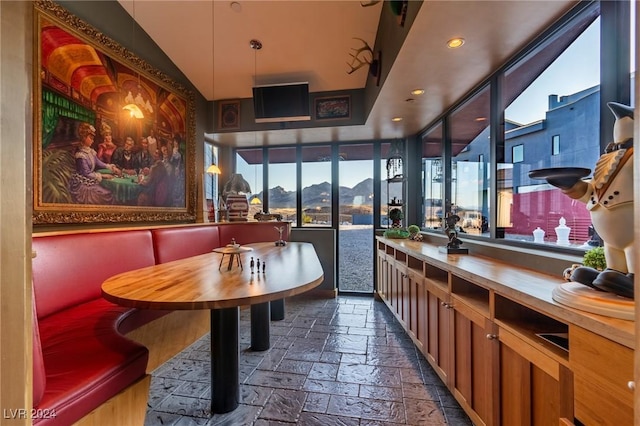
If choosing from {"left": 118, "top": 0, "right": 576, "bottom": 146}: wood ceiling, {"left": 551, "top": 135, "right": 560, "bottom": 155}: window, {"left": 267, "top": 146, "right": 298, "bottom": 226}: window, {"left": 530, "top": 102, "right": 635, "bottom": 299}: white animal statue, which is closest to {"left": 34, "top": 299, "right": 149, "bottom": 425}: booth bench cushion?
{"left": 530, "top": 102, "right": 635, "bottom": 299}: white animal statue

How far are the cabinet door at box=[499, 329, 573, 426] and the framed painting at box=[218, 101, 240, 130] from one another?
162 inches

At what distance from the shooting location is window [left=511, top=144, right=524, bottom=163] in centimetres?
202

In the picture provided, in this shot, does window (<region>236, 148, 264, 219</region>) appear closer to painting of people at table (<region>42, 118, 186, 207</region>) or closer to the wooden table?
painting of people at table (<region>42, 118, 186, 207</region>)

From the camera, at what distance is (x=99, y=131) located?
2.59 m

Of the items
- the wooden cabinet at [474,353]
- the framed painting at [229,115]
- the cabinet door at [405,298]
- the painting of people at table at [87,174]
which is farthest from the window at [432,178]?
the painting of people at table at [87,174]

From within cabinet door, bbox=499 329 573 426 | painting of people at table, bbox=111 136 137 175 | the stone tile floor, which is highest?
painting of people at table, bbox=111 136 137 175

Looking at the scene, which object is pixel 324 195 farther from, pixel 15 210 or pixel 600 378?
pixel 15 210

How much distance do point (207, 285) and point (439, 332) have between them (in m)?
1.66

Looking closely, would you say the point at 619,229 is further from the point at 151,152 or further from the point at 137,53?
the point at 137,53

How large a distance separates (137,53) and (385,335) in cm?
412

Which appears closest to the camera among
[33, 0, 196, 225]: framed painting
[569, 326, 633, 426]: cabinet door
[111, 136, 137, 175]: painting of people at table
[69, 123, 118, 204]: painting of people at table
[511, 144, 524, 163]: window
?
[569, 326, 633, 426]: cabinet door

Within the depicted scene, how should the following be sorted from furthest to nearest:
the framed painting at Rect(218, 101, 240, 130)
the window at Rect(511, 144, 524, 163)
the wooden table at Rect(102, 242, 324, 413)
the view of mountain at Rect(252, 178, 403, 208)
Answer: the view of mountain at Rect(252, 178, 403, 208)
the framed painting at Rect(218, 101, 240, 130)
the window at Rect(511, 144, 524, 163)
the wooden table at Rect(102, 242, 324, 413)

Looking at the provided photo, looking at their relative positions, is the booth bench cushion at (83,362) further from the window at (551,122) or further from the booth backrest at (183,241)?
the window at (551,122)

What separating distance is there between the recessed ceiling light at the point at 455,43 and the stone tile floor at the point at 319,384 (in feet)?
8.08
